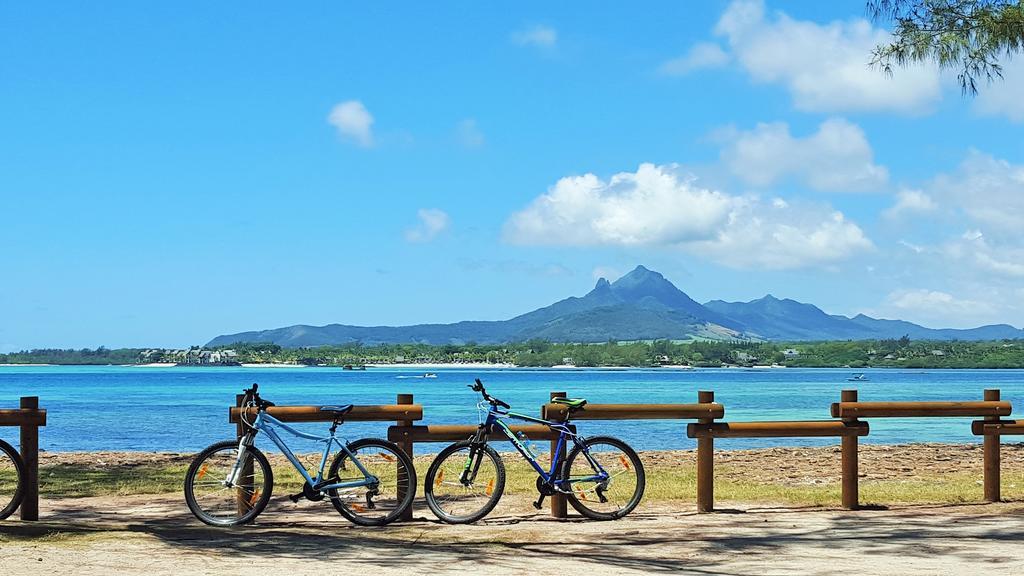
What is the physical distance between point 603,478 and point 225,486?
10.6ft

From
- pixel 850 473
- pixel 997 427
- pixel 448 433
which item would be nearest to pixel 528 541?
pixel 448 433

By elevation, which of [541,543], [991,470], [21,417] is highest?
[21,417]

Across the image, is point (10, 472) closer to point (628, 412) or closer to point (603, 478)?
point (603, 478)

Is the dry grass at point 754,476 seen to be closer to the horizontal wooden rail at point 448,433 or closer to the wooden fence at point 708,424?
the wooden fence at point 708,424

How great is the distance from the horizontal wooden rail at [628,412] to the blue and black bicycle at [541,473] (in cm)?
7

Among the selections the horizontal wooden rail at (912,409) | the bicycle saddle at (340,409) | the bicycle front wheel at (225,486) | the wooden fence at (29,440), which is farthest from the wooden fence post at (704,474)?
the wooden fence at (29,440)

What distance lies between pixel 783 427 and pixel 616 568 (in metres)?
3.64

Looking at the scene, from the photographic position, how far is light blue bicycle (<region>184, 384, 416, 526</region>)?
983 centimetres

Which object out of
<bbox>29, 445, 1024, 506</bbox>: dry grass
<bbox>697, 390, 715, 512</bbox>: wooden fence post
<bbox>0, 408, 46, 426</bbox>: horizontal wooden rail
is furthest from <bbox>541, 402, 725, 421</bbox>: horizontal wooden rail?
<bbox>0, 408, 46, 426</bbox>: horizontal wooden rail

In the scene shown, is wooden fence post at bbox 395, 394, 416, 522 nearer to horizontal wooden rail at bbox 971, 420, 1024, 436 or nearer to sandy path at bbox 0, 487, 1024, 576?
sandy path at bbox 0, 487, 1024, 576

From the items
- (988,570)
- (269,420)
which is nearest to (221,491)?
(269,420)

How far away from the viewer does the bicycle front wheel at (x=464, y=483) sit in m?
10.0

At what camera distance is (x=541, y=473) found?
10312 millimetres

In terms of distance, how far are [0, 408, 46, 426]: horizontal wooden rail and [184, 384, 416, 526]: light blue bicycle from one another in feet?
4.60
